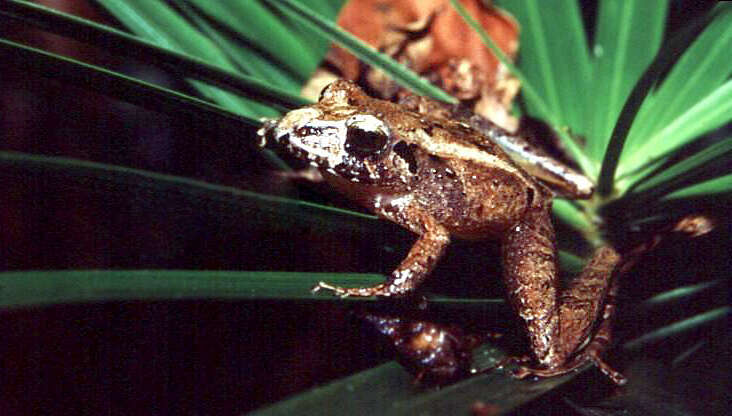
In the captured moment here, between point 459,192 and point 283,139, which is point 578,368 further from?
point 283,139

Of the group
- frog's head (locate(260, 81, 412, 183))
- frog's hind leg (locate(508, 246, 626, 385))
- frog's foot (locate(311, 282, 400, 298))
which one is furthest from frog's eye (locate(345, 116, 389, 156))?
frog's hind leg (locate(508, 246, 626, 385))

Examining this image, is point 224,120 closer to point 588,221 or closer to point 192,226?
point 192,226

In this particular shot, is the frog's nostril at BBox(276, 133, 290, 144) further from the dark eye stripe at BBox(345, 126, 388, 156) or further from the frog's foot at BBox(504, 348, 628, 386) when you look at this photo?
the frog's foot at BBox(504, 348, 628, 386)

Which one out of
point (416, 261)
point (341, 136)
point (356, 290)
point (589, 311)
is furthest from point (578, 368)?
point (341, 136)

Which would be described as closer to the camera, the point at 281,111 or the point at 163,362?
the point at 281,111

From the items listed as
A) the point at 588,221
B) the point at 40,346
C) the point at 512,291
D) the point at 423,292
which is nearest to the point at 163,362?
the point at 40,346

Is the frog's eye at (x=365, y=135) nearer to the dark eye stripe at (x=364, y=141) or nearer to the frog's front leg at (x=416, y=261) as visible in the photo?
the dark eye stripe at (x=364, y=141)
